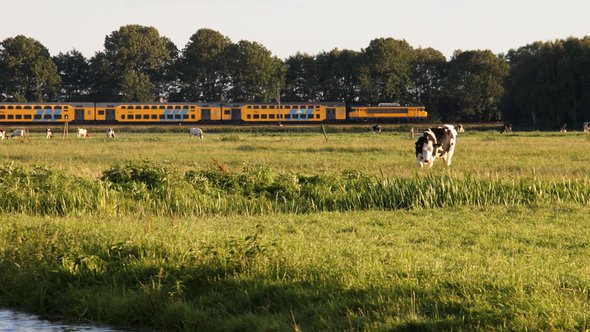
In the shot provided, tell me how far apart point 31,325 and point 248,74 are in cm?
10445

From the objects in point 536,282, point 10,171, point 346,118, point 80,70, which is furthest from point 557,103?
point 536,282

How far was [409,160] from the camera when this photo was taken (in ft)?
109

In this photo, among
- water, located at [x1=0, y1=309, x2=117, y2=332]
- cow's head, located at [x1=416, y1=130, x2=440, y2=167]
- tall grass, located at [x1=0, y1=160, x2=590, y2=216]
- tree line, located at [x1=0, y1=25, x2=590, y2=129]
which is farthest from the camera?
tree line, located at [x1=0, y1=25, x2=590, y2=129]

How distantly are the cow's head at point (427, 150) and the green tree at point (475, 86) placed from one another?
2944 inches

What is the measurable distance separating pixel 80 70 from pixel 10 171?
349 ft

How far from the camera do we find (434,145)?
101 feet

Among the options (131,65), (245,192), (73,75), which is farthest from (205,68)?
(245,192)

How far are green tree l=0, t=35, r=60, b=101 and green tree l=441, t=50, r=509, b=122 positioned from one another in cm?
5026

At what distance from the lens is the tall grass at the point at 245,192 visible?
56.4 ft

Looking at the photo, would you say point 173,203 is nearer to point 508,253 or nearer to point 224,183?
point 224,183

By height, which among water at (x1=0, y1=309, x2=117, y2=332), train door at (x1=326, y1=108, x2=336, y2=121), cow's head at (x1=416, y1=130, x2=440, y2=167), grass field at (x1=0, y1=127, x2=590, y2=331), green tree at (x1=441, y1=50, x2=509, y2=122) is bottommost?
water at (x1=0, y1=309, x2=117, y2=332)

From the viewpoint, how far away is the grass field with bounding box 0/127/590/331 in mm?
9195

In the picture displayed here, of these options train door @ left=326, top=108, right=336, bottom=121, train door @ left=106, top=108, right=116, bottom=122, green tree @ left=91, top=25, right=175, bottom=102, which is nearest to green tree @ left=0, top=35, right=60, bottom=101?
green tree @ left=91, top=25, right=175, bottom=102

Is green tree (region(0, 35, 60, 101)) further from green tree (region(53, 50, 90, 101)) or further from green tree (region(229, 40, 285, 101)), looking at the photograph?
green tree (region(229, 40, 285, 101))
